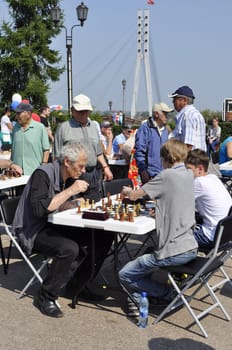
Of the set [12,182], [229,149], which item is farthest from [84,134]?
[229,149]

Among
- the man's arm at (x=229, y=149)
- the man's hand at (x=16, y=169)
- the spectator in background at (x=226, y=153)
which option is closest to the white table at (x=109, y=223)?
the man's hand at (x=16, y=169)

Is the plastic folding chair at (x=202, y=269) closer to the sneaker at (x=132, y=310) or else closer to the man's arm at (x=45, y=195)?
the sneaker at (x=132, y=310)

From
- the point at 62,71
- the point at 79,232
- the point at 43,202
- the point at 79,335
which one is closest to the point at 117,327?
the point at 79,335

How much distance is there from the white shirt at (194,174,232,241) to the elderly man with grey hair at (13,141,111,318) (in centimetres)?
93

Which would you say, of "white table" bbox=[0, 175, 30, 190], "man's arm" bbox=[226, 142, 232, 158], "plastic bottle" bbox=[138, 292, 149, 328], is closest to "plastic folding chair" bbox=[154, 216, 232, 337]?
"plastic bottle" bbox=[138, 292, 149, 328]

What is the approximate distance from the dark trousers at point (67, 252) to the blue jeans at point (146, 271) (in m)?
0.40

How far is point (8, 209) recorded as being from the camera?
3867 millimetres

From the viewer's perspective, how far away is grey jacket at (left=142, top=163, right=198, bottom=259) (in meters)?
3.28

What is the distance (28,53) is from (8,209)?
22994 millimetres

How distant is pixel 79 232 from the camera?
3836mm

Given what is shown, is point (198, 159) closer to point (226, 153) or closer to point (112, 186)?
point (112, 186)

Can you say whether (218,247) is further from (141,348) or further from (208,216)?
(141,348)

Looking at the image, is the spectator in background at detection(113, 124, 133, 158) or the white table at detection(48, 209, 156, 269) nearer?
the white table at detection(48, 209, 156, 269)

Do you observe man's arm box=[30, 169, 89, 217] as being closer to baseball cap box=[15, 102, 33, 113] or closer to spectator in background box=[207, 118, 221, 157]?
baseball cap box=[15, 102, 33, 113]
